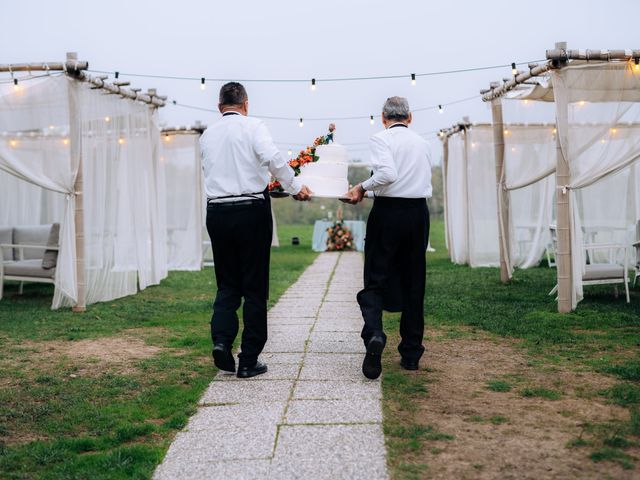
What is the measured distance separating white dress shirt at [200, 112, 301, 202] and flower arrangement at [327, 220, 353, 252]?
12.2m

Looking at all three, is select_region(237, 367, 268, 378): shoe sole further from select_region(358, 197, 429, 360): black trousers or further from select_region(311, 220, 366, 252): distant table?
select_region(311, 220, 366, 252): distant table

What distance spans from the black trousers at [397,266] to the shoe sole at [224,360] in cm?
78

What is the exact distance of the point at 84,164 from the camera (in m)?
7.39

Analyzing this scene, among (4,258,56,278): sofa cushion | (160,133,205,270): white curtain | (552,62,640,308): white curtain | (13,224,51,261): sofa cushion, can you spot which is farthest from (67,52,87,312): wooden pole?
(160,133,205,270): white curtain

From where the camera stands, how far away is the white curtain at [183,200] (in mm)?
12070

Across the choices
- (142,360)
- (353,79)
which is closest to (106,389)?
(142,360)

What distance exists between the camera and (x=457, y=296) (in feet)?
25.9

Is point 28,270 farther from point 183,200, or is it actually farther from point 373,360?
point 373,360

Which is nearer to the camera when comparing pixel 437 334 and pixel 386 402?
pixel 386 402

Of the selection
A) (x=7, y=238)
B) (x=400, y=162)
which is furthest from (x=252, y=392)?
(x=7, y=238)

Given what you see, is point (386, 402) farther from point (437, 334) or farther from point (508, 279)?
point (508, 279)

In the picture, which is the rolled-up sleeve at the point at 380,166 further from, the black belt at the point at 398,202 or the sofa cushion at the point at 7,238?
the sofa cushion at the point at 7,238

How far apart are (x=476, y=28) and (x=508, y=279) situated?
4537 millimetres

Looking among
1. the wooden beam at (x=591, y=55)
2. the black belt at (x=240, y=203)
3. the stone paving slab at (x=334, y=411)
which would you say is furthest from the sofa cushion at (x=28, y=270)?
the wooden beam at (x=591, y=55)
